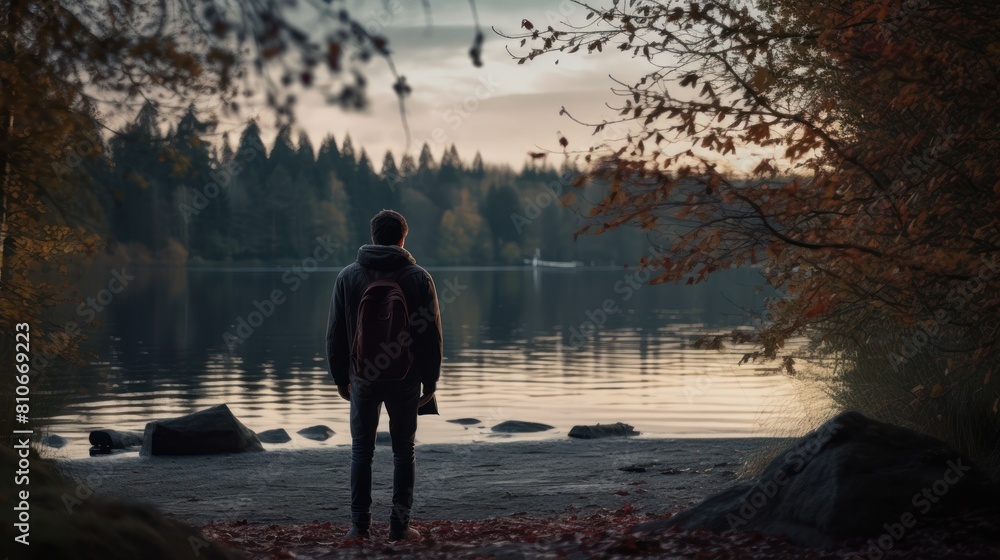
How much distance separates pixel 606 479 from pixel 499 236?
492ft

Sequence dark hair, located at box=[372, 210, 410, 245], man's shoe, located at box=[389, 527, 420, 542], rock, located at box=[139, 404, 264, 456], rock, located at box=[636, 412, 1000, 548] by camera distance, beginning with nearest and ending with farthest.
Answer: rock, located at box=[636, 412, 1000, 548], dark hair, located at box=[372, 210, 410, 245], man's shoe, located at box=[389, 527, 420, 542], rock, located at box=[139, 404, 264, 456]

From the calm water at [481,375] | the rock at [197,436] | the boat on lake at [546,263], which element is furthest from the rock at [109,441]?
the boat on lake at [546,263]

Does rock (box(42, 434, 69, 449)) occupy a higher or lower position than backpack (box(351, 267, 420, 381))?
lower

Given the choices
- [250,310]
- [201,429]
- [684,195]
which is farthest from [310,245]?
[684,195]

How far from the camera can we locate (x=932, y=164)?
977 centimetres

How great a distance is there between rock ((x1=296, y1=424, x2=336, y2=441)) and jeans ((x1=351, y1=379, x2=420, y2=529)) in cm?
1101

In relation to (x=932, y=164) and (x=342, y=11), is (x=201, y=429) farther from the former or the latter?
(x=342, y=11)

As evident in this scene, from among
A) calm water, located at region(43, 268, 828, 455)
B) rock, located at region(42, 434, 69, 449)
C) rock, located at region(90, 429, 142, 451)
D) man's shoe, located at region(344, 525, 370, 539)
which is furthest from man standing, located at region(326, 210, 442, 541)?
rock, located at region(42, 434, 69, 449)

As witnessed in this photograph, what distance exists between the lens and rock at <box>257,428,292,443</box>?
62.0ft

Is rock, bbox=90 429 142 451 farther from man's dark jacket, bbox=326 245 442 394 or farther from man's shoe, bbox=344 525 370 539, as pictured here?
man's dark jacket, bbox=326 245 442 394

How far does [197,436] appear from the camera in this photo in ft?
53.0

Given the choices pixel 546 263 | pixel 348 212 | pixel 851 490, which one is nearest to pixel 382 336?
pixel 851 490

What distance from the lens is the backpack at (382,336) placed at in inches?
317

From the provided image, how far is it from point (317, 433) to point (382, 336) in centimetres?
1235
